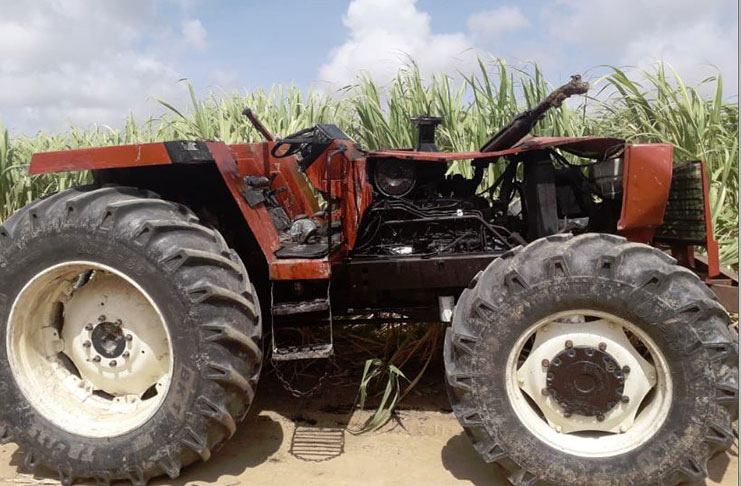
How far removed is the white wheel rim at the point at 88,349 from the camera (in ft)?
9.49

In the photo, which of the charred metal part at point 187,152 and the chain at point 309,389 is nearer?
the charred metal part at point 187,152

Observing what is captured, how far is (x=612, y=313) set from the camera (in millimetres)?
2555

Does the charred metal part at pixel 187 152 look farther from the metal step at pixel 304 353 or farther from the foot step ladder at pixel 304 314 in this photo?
the metal step at pixel 304 353

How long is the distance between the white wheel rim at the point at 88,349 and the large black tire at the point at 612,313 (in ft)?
4.66

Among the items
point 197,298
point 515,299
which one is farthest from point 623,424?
point 197,298

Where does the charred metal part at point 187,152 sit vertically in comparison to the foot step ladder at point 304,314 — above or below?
above

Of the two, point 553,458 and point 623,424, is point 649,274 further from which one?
point 553,458

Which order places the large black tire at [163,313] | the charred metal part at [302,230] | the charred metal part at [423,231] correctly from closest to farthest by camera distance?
the large black tire at [163,313] → the charred metal part at [423,231] → the charred metal part at [302,230]

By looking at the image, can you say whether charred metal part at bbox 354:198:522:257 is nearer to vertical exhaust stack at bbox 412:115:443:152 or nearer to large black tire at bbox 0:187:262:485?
vertical exhaust stack at bbox 412:115:443:152

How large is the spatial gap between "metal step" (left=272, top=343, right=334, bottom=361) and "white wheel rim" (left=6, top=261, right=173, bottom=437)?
510 millimetres

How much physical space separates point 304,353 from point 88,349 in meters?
1.04

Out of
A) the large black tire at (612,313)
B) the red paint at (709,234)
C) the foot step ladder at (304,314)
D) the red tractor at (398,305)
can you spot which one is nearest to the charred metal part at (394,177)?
the red tractor at (398,305)

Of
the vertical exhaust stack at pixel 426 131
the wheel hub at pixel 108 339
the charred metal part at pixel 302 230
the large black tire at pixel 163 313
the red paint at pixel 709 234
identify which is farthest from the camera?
the vertical exhaust stack at pixel 426 131

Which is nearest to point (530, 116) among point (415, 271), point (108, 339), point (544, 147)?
point (544, 147)
